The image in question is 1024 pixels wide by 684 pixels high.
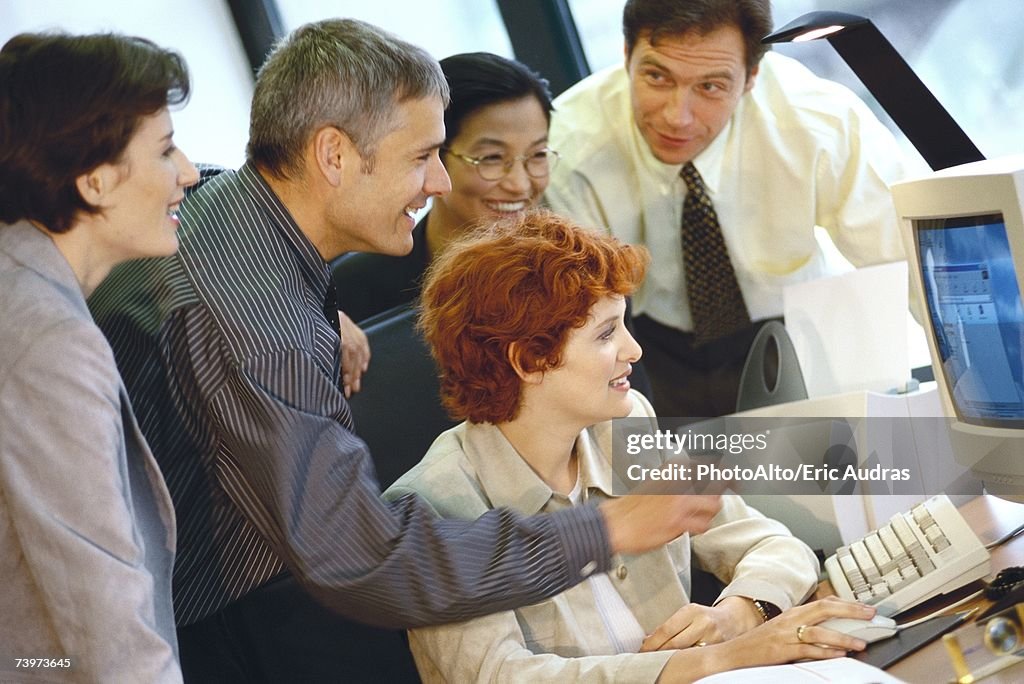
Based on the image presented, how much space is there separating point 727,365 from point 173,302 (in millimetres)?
1804

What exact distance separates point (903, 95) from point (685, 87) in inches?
27.5

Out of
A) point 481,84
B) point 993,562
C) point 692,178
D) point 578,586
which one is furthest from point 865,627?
point 692,178

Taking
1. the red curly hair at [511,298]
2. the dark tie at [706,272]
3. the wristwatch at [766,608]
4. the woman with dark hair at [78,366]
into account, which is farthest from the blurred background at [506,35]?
the wristwatch at [766,608]

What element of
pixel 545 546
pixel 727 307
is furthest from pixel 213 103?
pixel 545 546

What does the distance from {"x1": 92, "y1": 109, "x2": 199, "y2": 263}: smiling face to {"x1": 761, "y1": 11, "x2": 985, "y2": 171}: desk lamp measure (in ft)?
3.73

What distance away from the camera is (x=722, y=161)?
3.06 metres

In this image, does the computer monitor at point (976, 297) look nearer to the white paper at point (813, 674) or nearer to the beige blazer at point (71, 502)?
the white paper at point (813, 674)

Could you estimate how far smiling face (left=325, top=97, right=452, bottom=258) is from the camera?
196 cm

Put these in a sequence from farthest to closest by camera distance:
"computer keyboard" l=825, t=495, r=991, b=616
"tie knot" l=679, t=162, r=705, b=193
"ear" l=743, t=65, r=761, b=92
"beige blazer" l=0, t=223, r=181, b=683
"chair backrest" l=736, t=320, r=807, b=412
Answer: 1. "tie knot" l=679, t=162, r=705, b=193
2. "ear" l=743, t=65, r=761, b=92
3. "chair backrest" l=736, t=320, r=807, b=412
4. "computer keyboard" l=825, t=495, r=991, b=616
5. "beige blazer" l=0, t=223, r=181, b=683

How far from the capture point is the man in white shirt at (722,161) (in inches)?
111

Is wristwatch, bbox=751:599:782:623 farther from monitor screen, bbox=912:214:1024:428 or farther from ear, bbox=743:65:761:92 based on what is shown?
ear, bbox=743:65:761:92

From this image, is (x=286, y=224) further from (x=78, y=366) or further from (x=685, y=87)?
(x=685, y=87)

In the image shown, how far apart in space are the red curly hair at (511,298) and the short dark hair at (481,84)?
28.0 inches

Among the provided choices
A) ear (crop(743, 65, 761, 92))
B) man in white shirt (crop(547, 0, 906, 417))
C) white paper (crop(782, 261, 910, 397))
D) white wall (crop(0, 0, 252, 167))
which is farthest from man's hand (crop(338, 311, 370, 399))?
white wall (crop(0, 0, 252, 167))
